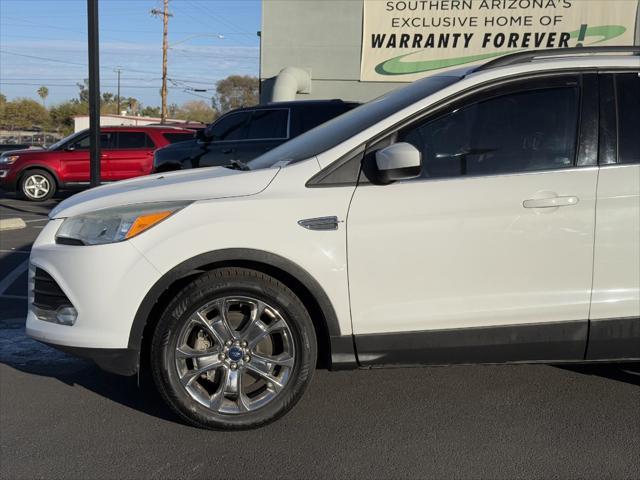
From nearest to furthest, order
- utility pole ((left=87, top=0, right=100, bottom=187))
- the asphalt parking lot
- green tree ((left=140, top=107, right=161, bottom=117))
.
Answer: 1. the asphalt parking lot
2. utility pole ((left=87, top=0, right=100, bottom=187))
3. green tree ((left=140, top=107, right=161, bottom=117))

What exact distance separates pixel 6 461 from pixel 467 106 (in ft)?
9.90

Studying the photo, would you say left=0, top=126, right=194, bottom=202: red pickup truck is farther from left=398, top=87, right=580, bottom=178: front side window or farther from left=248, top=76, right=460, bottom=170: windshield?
left=398, top=87, right=580, bottom=178: front side window

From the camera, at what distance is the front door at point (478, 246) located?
3.33 metres

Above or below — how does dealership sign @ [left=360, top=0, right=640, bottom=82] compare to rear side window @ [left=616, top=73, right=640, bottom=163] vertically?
above

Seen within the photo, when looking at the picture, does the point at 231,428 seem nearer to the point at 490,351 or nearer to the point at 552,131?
the point at 490,351

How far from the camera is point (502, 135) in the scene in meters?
3.50

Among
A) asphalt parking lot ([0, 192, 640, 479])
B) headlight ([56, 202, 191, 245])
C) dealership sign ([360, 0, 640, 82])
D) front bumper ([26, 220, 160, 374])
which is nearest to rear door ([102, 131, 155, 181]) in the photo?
dealership sign ([360, 0, 640, 82])

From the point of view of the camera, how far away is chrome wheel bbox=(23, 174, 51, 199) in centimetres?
1488

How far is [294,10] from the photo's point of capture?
21906 millimetres

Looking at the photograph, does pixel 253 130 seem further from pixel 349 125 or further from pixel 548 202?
pixel 548 202

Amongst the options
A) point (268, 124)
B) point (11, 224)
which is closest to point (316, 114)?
point (268, 124)

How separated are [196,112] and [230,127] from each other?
82313 millimetres

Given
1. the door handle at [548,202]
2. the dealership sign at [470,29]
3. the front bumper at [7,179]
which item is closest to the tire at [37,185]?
the front bumper at [7,179]

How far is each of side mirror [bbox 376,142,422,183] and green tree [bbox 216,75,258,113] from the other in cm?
7391
